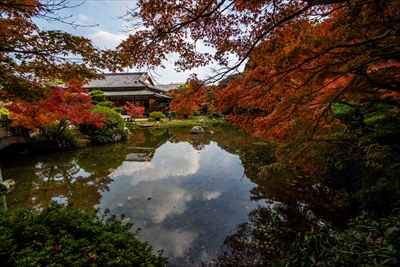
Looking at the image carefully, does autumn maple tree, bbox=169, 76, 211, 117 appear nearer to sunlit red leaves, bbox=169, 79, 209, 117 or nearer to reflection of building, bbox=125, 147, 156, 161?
sunlit red leaves, bbox=169, 79, 209, 117

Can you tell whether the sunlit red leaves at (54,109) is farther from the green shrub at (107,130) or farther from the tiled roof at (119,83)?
the tiled roof at (119,83)

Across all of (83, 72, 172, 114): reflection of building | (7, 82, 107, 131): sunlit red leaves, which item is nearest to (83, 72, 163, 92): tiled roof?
(83, 72, 172, 114): reflection of building

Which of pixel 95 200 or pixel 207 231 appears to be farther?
pixel 95 200

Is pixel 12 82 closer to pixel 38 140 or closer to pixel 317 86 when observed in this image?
pixel 317 86

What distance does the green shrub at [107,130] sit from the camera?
12.5 metres

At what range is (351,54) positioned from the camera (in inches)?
102

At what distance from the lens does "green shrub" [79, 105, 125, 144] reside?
1246 centimetres

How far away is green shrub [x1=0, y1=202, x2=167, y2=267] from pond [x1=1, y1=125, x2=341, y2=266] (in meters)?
1.84

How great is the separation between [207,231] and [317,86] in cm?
363

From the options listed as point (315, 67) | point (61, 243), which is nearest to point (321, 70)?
point (315, 67)

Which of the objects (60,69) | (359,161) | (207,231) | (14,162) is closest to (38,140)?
(14,162)

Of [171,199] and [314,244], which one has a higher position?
[314,244]

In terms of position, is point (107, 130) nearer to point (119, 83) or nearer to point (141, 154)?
point (141, 154)

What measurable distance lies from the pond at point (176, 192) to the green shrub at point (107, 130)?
2.27 metres
